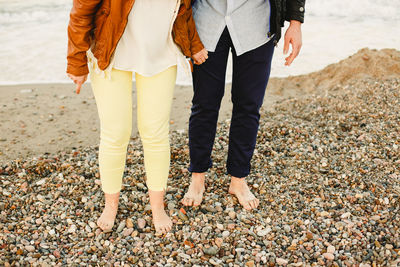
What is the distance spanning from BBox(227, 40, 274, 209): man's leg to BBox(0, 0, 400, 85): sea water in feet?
12.2

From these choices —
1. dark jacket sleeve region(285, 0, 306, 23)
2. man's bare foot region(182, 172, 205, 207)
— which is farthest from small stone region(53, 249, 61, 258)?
dark jacket sleeve region(285, 0, 306, 23)

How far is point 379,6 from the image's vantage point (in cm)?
1236

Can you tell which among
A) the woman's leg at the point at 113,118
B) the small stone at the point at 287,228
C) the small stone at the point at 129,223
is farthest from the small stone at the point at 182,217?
the small stone at the point at 287,228

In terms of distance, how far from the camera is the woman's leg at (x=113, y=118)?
227 cm

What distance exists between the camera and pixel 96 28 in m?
2.13

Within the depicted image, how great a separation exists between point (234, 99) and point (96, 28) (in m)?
1.13

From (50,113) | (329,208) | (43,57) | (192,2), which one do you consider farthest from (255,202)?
(43,57)

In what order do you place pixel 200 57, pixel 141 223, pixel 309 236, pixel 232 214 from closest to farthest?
pixel 200 57, pixel 309 236, pixel 141 223, pixel 232 214

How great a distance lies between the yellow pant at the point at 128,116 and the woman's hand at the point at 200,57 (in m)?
0.21

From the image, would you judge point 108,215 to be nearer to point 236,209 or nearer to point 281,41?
point 236,209

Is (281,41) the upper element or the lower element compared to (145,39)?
lower

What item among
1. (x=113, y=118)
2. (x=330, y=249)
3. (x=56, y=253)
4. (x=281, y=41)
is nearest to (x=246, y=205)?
(x=330, y=249)

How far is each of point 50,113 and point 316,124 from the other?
3.57 meters

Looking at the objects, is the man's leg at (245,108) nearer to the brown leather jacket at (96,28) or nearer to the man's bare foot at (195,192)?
the man's bare foot at (195,192)
